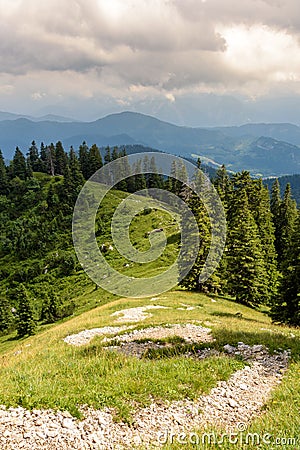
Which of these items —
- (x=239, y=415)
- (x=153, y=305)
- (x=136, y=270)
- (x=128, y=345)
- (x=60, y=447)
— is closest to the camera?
(x=60, y=447)

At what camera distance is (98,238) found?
266 ft

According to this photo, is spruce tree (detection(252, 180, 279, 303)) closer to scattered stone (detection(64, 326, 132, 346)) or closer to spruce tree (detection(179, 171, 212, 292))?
spruce tree (detection(179, 171, 212, 292))

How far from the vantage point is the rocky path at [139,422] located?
23.0 ft

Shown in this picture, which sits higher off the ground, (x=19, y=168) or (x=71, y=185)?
(x=19, y=168)

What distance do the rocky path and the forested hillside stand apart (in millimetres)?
19871

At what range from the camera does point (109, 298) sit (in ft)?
161

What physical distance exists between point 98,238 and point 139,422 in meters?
74.2

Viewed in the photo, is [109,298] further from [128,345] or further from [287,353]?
[287,353]

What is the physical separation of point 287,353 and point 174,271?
33638 millimetres

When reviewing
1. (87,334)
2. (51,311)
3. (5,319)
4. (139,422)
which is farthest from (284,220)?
(139,422)

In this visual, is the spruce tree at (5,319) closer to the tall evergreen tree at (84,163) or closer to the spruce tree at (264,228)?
the spruce tree at (264,228)

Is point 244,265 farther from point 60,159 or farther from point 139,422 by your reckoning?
point 60,159

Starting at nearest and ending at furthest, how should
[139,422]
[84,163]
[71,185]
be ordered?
[139,422], [71,185], [84,163]

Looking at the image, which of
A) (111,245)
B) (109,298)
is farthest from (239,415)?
(111,245)
